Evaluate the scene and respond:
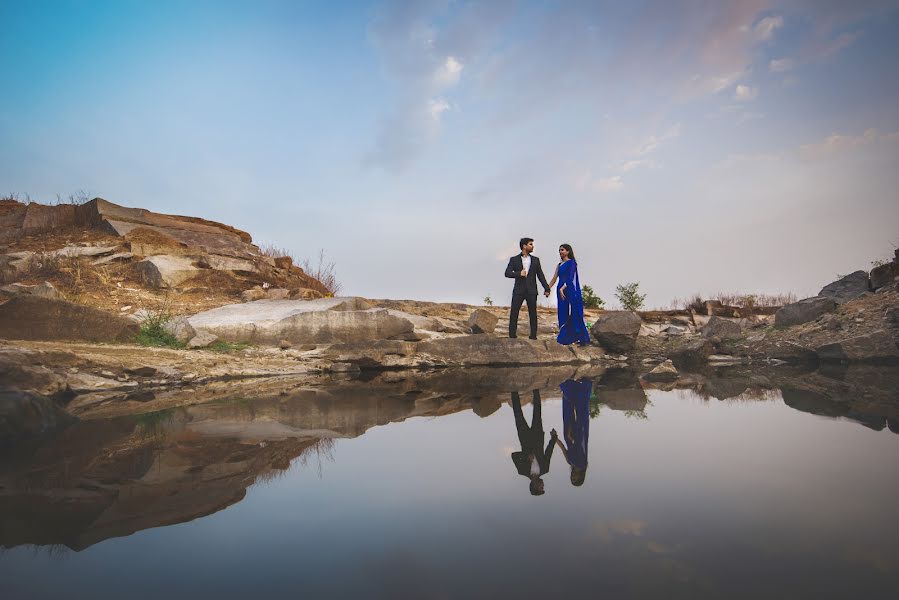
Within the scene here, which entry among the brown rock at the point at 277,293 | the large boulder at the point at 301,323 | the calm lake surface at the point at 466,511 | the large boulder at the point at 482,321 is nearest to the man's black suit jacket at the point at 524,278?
the large boulder at the point at 482,321

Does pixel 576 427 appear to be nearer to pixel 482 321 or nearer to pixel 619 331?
pixel 619 331

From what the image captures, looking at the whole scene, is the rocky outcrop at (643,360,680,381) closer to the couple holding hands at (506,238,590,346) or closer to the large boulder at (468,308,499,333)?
the couple holding hands at (506,238,590,346)

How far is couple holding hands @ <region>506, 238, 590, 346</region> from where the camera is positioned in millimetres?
10023

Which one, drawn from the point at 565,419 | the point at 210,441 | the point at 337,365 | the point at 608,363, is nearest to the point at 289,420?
the point at 210,441

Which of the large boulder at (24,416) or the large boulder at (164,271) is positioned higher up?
the large boulder at (164,271)

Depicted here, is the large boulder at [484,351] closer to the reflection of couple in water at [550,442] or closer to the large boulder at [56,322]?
the reflection of couple in water at [550,442]

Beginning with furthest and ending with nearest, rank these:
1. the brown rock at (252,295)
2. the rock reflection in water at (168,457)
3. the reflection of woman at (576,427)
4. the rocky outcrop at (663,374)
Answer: the brown rock at (252,295) → the rocky outcrop at (663,374) → the reflection of woman at (576,427) → the rock reflection in water at (168,457)

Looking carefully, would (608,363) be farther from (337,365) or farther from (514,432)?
(514,432)

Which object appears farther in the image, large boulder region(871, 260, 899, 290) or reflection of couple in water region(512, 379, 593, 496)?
large boulder region(871, 260, 899, 290)

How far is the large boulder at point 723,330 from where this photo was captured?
11.9 metres

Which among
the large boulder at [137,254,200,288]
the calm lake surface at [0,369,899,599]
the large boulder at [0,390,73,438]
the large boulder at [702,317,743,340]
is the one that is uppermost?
the large boulder at [137,254,200,288]

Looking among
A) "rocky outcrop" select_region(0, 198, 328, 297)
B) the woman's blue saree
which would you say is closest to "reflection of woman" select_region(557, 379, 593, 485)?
the woman's blue saree

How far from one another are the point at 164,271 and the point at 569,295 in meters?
11.2

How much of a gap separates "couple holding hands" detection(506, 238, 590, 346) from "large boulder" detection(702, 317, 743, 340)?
156 inches
